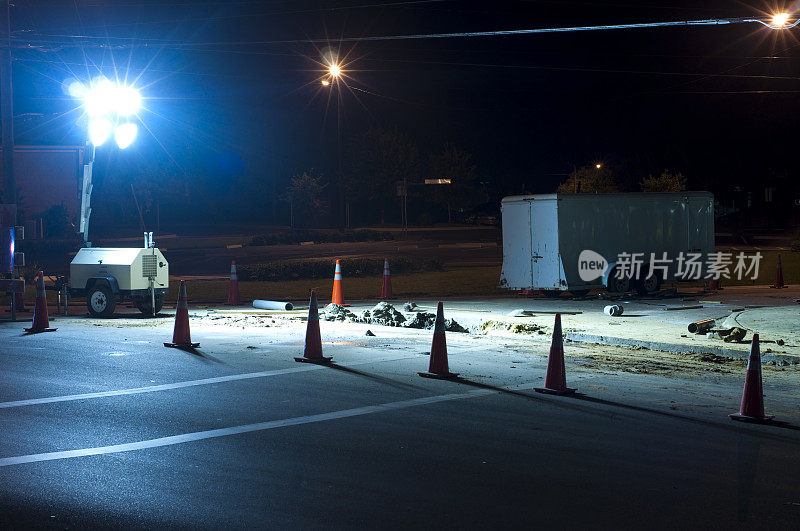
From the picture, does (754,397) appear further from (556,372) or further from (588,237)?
(588,237)

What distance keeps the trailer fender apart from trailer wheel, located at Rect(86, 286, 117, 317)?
0.29 ft

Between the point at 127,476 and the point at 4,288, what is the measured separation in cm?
1422

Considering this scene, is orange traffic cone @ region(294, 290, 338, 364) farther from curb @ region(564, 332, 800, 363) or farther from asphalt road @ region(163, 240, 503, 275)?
asphalt road @ region(163, 240, 503, 275)

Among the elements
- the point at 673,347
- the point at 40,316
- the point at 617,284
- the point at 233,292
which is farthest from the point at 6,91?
the point at 673,347

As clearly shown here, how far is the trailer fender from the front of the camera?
1773 cm

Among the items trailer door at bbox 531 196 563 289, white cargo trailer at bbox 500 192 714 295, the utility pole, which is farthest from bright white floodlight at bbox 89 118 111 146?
trailer door at bbox 531 196 563 289

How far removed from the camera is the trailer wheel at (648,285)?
863 inches

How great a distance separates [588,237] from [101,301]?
36.7ft

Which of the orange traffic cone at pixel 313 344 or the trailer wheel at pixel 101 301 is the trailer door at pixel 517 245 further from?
the orange traffic cone at pixel 313 344

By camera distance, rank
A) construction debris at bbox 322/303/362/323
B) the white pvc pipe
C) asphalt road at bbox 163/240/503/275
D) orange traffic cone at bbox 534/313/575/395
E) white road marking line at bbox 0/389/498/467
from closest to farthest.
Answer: white road marking line at bbox 0/389/498/467, orange traffic cone at bbox 534/313/575/395, construction debris at bbox 322/303/362/323, the white pvc pipe, asphalt road at bbox 163/240/503/275

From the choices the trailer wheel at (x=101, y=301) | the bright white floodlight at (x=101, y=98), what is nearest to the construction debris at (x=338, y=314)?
the trailer wheel at (x=101, y=301)

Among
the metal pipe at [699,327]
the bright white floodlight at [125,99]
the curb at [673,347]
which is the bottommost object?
the curb at [673,347]

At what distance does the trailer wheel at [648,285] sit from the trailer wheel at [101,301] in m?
12.2

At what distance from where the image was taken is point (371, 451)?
7094mm
